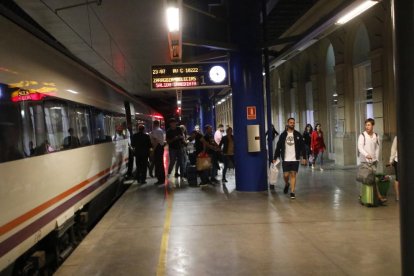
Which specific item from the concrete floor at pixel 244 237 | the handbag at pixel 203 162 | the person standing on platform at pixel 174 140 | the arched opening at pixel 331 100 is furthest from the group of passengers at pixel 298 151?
the arched opening at pixel 331 100

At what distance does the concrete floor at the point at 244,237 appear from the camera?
199 inches

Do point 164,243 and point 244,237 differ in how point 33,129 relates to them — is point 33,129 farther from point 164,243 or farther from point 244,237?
point 244,237

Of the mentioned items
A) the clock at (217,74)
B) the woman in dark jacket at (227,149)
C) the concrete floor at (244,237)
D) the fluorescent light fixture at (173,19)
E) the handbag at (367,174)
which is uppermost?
the fluorescent light fixture at (173,19)

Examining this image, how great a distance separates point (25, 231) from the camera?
449 centimetres

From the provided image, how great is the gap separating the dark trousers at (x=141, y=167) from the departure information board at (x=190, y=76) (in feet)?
7.45

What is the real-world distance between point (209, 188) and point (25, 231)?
273 inches

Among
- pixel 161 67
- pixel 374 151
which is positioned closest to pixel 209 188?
Result: pixel 161 67

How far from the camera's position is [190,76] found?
11.1 metres

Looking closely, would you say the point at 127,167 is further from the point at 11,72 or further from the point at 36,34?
the point at 11,72

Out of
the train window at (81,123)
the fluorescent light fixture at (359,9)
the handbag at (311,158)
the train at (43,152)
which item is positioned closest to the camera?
the train at (43,152)

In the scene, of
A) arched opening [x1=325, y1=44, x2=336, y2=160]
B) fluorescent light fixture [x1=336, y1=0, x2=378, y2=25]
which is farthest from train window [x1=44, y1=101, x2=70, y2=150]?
arched opening [x1=325, y1=44, x2=336, y2=160]

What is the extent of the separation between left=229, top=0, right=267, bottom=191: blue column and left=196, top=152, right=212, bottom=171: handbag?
1.35m

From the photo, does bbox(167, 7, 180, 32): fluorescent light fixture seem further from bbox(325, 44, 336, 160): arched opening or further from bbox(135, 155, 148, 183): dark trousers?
bbox(325, 44, 336, 160): arched opening

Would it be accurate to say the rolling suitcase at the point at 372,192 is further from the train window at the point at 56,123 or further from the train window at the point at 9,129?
the train window at the point at 9,129
